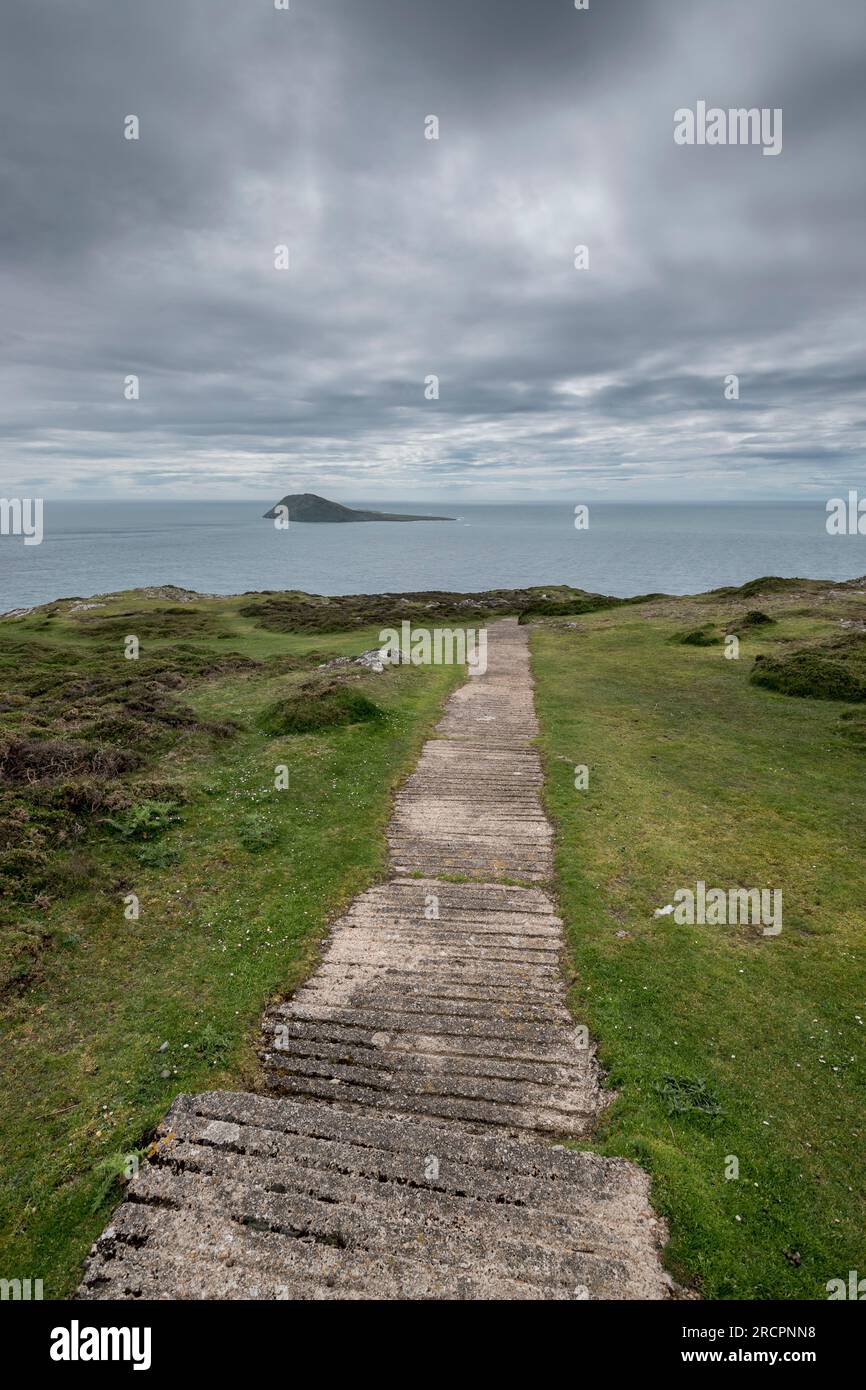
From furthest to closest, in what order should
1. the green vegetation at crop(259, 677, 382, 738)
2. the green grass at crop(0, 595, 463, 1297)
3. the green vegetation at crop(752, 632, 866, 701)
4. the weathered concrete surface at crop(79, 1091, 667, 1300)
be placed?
the green vegetation at crop(752, 632, 866, 701) < the green vegetation at crop(259, 677, 382, 738) < the green grass at crop(0, 595, 463, 1297) < the weathered concrete surface at crop(79, 1091, 667, 1300)

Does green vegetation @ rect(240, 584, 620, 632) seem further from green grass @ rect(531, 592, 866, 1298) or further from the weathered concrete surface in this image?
the weathered concrete surface

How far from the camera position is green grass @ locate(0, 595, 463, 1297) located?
8.45 meters

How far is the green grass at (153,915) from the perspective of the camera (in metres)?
8.45

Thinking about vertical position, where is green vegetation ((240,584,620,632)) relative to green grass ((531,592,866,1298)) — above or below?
above

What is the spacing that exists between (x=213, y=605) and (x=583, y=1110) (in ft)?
234

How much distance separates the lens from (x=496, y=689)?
33344 millimetres

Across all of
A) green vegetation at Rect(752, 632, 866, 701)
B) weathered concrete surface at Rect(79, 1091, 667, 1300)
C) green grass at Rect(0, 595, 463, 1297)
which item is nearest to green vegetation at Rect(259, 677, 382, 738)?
green grass at Rect(0, 595, 463, 1297)

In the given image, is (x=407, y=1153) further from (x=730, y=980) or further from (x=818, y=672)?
(x=818, y=672)

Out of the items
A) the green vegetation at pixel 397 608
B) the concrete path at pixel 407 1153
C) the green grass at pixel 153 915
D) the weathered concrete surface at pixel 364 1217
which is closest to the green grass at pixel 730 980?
the concrete path at pixel 407 1153

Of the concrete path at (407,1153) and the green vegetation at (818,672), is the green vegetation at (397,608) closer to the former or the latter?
the green vegetation at (818,672)

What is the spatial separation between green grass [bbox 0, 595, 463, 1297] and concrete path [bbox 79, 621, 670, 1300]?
0.81 m

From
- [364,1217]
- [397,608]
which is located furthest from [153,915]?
[397,608]

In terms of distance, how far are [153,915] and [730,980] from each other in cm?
1177
